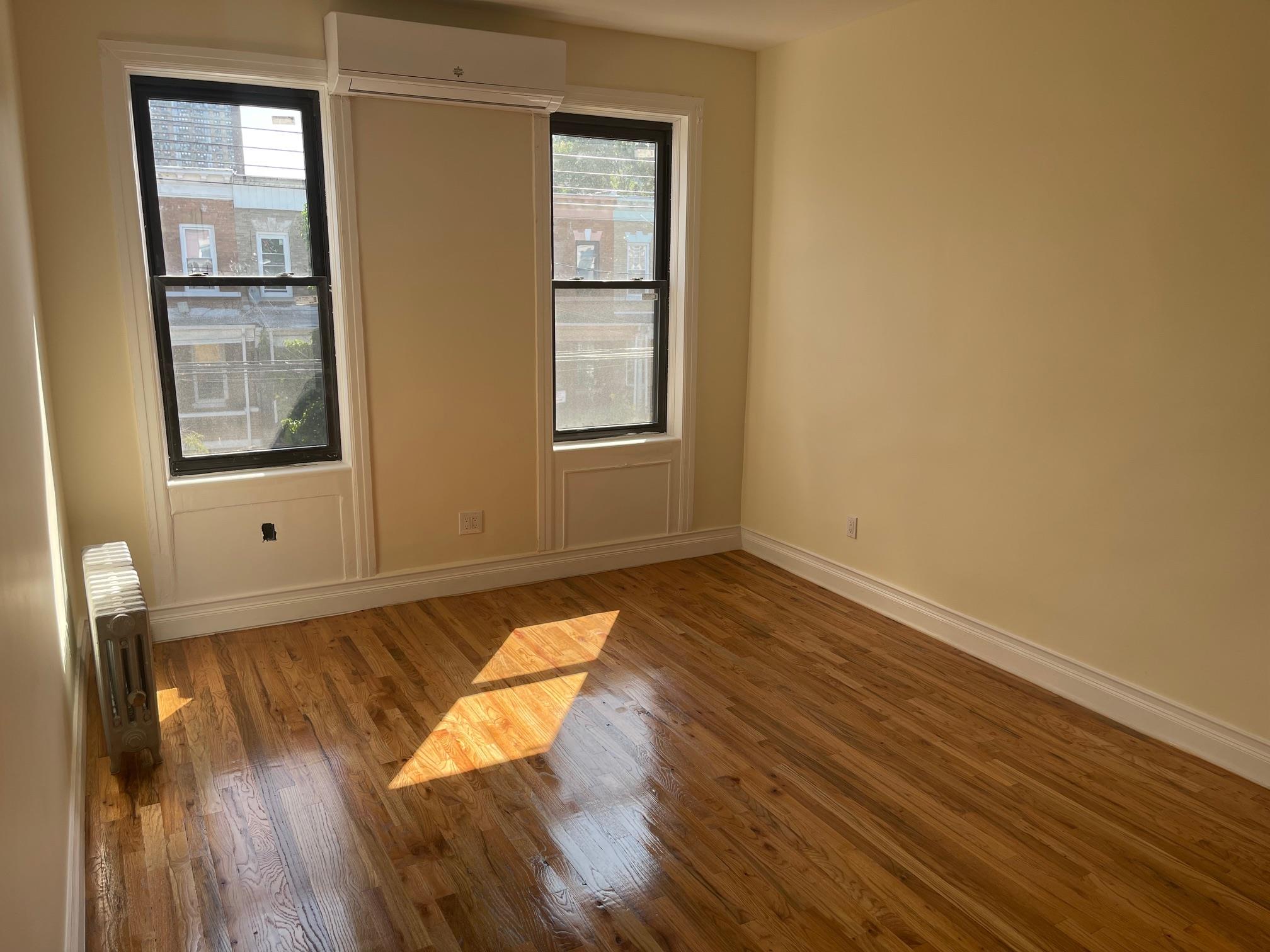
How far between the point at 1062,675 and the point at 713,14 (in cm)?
315

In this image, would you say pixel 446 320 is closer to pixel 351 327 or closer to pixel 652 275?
pixel 351 327

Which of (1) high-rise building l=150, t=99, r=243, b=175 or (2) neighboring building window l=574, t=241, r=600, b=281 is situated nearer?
(1) high-rise building l=150, t=99, r=243, b=175

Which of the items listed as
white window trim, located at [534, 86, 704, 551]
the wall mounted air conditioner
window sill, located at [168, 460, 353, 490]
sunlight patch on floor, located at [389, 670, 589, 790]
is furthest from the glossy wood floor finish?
the wall mounted air conditioner

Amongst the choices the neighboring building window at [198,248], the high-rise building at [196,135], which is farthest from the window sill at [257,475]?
the high-rise building at [196,135]

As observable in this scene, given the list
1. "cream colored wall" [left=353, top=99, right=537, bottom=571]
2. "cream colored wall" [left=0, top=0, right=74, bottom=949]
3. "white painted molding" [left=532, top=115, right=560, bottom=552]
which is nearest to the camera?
"cream colored wall" [left=0, top=0, right=74, bottom=949]

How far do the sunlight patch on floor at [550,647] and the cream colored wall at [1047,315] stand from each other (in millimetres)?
1328

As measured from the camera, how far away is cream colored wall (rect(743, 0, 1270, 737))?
288 centimetres

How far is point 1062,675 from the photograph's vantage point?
11.4ft

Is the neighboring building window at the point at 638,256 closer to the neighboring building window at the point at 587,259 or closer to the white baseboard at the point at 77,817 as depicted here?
the neighboring building window at the point at 587,259

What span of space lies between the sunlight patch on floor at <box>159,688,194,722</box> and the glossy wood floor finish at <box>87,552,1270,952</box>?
2 centimetres

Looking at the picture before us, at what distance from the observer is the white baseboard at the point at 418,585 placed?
395 centimetres

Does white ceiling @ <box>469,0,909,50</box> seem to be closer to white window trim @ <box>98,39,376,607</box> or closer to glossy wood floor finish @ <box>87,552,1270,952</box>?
white window trim @ <box>98,39,376,607</box>

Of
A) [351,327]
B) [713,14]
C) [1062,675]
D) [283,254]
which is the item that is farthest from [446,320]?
[1062,675]

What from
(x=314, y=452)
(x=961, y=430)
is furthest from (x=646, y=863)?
(x=314, y=452)
